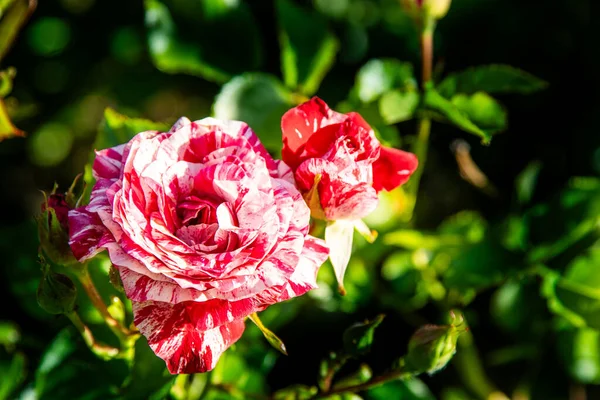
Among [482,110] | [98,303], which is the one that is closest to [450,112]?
[482,110]

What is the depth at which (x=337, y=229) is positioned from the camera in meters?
0.52

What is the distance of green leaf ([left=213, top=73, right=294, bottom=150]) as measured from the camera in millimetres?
727

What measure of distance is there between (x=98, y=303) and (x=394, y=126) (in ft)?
1.84

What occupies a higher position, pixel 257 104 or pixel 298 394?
pixel 257 104

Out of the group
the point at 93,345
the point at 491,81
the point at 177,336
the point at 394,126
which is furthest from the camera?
the point at 394,126

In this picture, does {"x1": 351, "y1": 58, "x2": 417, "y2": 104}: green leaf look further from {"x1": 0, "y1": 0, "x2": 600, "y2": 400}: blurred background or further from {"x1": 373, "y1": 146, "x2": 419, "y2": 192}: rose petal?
{"x1": 373, "y1": 146, "x2": 419, "y2": 192}: rose petal

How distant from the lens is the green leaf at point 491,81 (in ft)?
2.23

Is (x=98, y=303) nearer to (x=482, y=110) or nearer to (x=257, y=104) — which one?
(x=257, y=104)

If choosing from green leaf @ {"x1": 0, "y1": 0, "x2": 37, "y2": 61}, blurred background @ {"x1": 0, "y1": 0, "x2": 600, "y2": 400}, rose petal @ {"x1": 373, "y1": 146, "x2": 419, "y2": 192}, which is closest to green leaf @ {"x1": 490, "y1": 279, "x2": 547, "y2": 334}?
blurred background @ {"x1": 0, "y1": 0, "x2": 600, "y2": 400}

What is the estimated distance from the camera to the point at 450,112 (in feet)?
2.12

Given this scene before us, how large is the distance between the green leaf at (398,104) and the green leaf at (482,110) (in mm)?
39

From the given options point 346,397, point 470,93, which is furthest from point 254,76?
point 346,397

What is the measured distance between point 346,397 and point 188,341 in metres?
0.22

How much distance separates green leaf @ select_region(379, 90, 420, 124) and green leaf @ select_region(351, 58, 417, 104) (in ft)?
0.11
